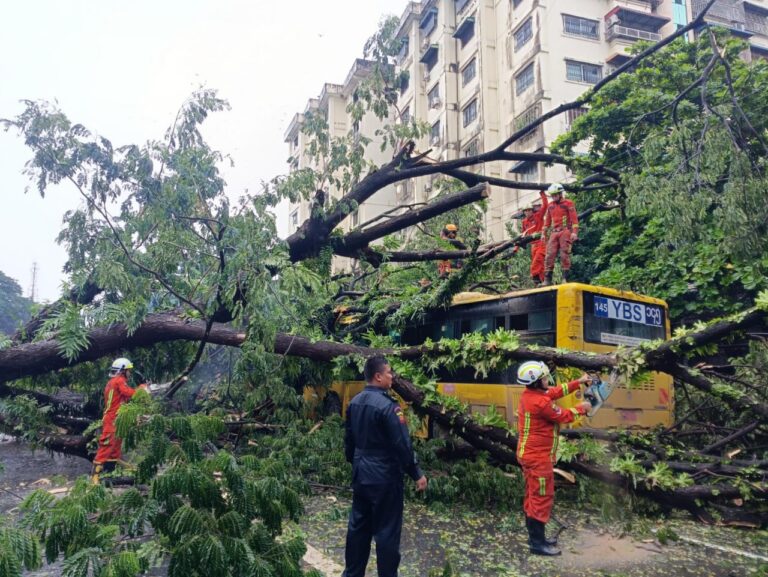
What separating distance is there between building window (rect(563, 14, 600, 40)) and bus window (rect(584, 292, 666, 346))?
65.4 feet

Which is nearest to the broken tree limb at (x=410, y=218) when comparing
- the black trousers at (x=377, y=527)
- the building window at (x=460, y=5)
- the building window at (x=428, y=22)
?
the black trousers at (x=377, y=527)

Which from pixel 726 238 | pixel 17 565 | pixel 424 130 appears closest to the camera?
pixel 17 565

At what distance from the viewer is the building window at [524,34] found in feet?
80.7

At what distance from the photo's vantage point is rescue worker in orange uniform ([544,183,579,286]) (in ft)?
27.3

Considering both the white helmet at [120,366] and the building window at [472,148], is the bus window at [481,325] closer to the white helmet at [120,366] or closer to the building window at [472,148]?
the white helmet at [120,366]

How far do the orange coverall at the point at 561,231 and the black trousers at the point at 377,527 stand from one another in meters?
5.53

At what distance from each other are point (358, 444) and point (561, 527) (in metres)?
2.44

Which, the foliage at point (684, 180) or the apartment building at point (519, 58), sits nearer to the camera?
the foliage at point (684, 180)

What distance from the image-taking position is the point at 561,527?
5098mm

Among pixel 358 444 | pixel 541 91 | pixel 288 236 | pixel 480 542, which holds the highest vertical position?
pixel 541 91

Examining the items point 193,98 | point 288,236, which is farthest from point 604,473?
point 193,98

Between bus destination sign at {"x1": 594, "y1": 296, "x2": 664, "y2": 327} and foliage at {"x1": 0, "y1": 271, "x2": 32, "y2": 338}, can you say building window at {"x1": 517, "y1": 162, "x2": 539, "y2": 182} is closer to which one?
bus destination sign at {"x1": 594, "y1": 296, "x2": 664, "y2": 327}

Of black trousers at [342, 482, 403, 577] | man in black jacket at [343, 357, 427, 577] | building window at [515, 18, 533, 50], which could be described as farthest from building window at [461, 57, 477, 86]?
black trousers at [342, 482, 403, 577]

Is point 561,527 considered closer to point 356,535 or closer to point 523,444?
point 523,444
